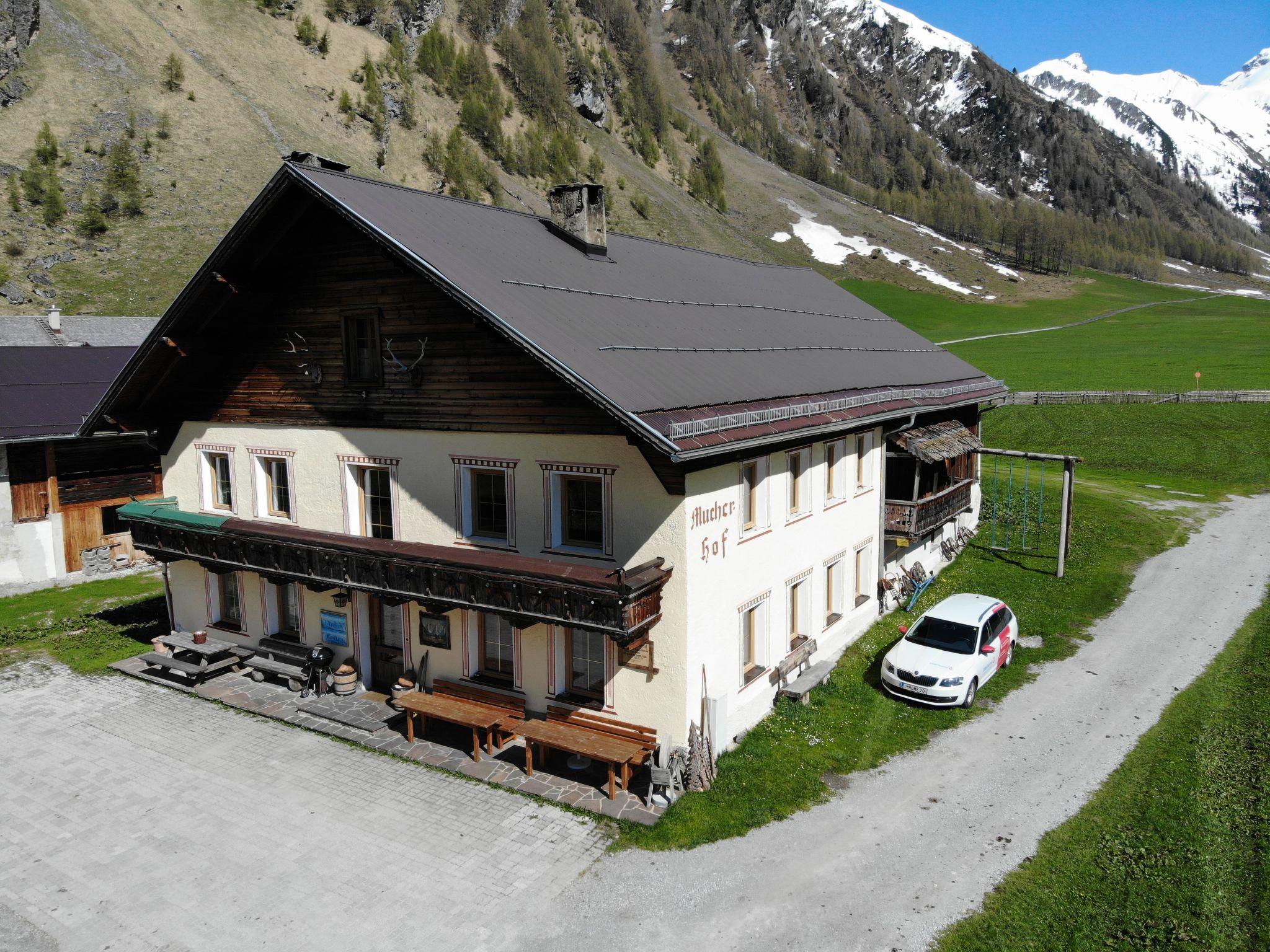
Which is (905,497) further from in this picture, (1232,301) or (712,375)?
(1232,301)

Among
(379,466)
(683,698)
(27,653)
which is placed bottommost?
(27,653)

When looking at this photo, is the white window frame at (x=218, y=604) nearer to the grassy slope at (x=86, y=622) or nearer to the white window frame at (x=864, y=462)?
the grassy slope at (x=86, y=622)

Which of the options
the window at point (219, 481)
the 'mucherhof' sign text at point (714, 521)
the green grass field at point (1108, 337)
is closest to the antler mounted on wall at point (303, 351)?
the window at point (219, 481)

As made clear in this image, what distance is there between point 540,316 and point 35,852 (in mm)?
11159

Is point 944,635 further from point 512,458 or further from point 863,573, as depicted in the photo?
point 512,458

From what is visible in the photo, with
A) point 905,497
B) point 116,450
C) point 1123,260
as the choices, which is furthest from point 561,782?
point 1123,260

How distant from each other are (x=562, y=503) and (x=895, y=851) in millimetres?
7502

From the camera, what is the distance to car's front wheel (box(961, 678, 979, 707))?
17.0 metres

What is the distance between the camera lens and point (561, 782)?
14328 mm

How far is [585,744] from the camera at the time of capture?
45.4ft

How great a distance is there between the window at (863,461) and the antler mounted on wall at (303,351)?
1197cm

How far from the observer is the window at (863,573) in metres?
20.9

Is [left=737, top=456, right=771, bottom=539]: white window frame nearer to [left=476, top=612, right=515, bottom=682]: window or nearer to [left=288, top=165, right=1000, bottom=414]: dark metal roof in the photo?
[left=288, top=165, right=1000, bottom=414]: dark metal roof

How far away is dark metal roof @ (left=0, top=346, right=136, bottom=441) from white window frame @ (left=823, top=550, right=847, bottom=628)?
23418 millimetres
